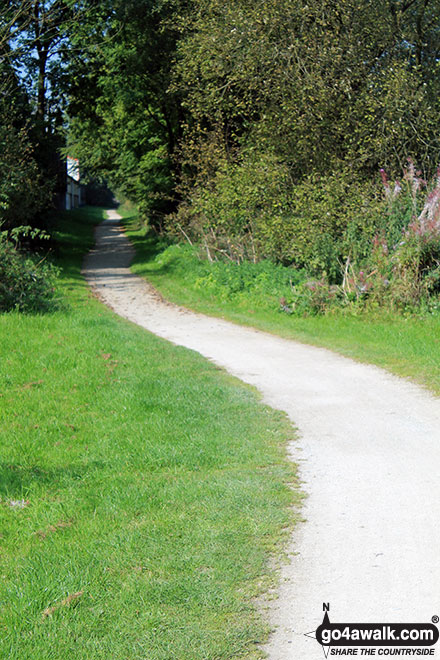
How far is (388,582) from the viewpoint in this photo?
3.78 meters

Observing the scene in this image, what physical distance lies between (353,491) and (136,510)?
1.73 metres

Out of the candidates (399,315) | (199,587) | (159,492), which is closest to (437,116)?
(399,315)

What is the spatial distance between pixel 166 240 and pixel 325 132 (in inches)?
644

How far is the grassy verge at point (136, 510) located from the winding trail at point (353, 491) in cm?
23

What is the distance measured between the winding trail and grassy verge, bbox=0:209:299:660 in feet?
0.74

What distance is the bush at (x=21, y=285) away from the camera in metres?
14.5

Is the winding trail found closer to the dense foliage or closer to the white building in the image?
the dense foliage

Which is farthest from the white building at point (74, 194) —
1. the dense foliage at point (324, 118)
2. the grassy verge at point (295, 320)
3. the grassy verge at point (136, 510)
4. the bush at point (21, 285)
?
the grassy verge at point (136, 510)

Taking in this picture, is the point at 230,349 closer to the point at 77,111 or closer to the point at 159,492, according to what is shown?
the point at 159,492

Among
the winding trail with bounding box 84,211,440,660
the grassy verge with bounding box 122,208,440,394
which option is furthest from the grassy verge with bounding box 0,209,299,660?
the grassy verge with bounding box 122,208,440,394

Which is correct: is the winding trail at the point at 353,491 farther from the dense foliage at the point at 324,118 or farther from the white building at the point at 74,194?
the white building at the point at 74,194

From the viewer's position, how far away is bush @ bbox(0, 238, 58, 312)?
571 inches

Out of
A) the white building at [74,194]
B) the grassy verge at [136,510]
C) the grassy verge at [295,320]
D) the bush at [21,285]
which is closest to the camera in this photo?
the grassy verge at [136,510]

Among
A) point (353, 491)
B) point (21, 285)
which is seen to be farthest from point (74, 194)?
point (353, 491)
